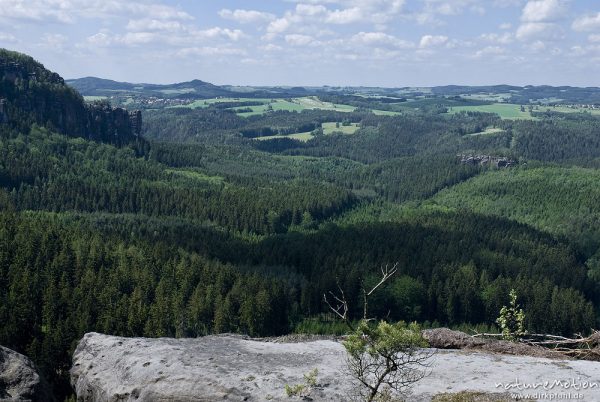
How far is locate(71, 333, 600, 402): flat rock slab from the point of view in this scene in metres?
27.1

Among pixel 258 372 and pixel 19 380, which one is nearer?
pixel 258 372

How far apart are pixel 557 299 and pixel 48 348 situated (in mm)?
106966

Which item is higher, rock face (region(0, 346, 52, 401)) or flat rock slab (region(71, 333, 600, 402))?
flat rock slab (region(71, 333, 600, 402))

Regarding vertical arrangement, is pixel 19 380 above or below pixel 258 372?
below

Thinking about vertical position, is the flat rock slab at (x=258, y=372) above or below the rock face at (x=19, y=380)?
above

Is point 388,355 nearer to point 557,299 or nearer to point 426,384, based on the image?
point 426,384

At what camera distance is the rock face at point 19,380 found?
3347 centimetres

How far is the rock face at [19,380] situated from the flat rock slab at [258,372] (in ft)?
8.30

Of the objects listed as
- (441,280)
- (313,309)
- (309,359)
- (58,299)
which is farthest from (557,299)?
(309,359)

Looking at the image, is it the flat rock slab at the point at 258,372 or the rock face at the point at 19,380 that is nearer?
the flat rock slab at the point at 258,372

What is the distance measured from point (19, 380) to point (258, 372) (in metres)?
16.0

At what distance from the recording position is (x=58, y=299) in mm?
95750

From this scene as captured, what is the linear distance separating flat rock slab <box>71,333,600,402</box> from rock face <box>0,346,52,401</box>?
2531 millimetres

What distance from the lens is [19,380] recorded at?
34.5 metres
